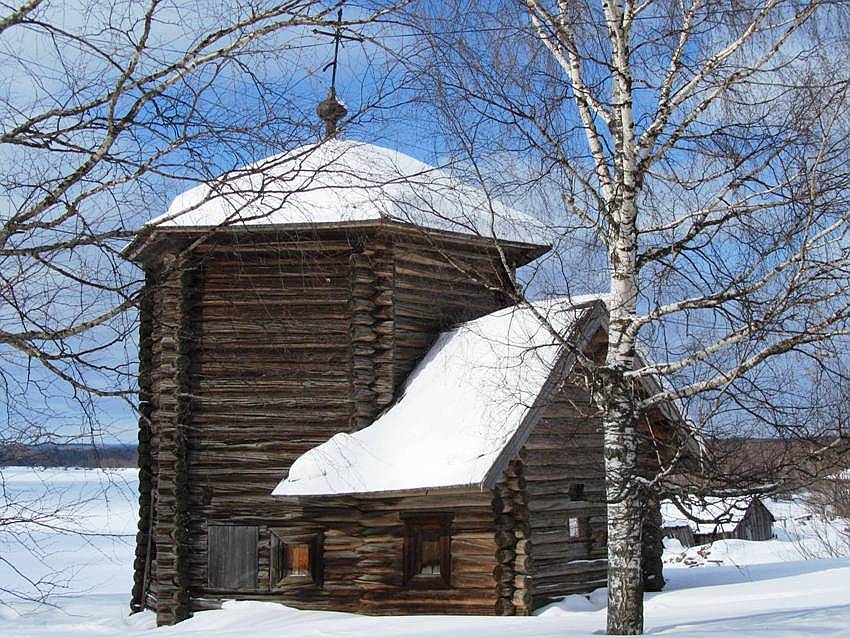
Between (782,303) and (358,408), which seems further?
(358,408)

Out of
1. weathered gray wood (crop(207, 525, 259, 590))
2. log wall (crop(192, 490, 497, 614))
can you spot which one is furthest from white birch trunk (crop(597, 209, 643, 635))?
weathered gray wood (crop(207, 525, 259, 590))

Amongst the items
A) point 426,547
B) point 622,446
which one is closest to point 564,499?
point 426,547

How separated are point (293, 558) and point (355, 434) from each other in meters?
2.37

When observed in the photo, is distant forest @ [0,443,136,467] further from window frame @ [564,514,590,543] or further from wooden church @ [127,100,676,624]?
window frame @ [564,514,590,543]

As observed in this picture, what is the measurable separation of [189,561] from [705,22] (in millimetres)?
11822

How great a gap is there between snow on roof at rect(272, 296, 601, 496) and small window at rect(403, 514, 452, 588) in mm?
1107

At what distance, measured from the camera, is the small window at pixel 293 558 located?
15.5m

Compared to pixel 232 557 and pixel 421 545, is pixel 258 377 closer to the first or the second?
pixel 232 557

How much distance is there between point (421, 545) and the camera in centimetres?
1480

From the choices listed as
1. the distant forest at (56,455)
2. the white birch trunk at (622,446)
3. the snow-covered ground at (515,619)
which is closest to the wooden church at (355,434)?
the snow-covered ground at (515,619)

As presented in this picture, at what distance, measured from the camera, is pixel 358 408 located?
15.7 m

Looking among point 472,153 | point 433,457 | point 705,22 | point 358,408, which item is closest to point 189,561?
point 358,408

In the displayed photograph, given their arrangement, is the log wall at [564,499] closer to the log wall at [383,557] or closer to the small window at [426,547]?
the log wall at [383,557]

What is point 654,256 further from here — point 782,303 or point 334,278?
point 334,278
